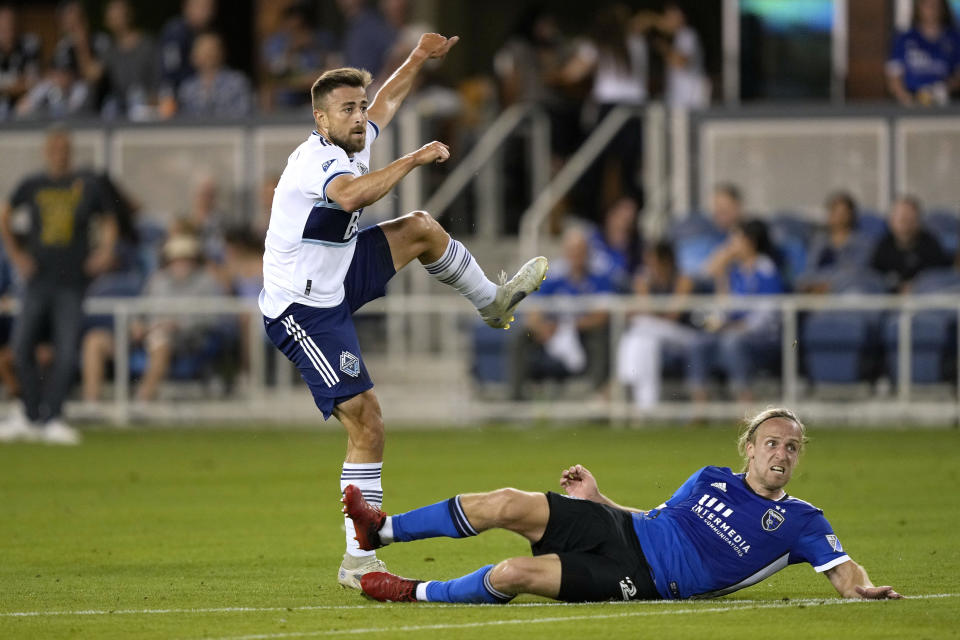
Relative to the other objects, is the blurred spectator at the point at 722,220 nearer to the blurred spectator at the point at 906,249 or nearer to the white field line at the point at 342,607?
the blurred spectator at the point at 906,249

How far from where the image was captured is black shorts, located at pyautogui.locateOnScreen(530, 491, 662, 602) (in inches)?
303

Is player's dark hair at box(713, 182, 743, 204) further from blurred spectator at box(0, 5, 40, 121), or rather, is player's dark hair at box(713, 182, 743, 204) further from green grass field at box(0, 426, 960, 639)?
blurred spectator at box(0, 5, 40, 121)

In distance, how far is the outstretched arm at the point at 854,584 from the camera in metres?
7.71

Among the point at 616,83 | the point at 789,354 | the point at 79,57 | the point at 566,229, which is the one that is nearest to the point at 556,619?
the point at 789,354


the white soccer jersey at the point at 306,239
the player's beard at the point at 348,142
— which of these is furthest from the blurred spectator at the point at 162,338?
the player's beard at the point at 348,142

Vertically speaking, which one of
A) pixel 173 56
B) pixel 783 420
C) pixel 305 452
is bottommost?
pixel 305 452

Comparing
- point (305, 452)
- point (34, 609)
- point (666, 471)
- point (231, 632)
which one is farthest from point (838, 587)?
point (305, 452)

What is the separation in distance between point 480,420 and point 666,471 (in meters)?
5.64

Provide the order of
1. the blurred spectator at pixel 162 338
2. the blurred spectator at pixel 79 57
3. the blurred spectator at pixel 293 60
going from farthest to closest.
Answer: the blurred spectator at pixel 79 57
the blurred spectator at pixel 293 60
the blurred spectator at pixel 162 338

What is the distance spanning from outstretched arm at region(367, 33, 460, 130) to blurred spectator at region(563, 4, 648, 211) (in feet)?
37.5

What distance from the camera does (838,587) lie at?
7.82m

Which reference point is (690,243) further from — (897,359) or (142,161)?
(142,161)

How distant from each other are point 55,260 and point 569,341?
547 centimetres

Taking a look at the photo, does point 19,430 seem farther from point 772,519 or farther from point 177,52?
point 772,519
